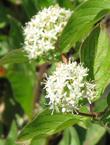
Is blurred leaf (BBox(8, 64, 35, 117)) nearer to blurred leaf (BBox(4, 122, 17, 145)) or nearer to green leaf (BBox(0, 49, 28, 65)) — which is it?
blurred leaf (BBox(4, 122, 17, 145))

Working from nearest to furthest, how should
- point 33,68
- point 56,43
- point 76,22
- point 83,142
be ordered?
point 76,22, point 56,43, point 83,142, point 33,68

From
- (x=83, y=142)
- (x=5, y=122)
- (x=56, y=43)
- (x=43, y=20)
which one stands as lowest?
(x=83, y=142)

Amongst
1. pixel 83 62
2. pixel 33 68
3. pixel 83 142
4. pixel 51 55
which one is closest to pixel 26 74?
pixel 33 68

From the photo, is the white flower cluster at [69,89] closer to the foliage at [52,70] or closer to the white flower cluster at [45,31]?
the foliage at [52,70]

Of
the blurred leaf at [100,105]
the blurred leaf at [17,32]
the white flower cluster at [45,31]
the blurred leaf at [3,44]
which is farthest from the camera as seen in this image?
the blurred leaf at [3,44]

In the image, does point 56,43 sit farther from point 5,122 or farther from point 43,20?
point 5,122

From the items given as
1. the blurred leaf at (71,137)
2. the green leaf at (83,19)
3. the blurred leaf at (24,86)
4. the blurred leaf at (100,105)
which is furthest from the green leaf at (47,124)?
the blurred leaf at (24,86)

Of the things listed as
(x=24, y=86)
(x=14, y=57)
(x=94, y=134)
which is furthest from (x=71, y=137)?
(x=14, y=57)

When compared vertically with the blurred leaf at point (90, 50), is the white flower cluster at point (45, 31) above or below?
above
